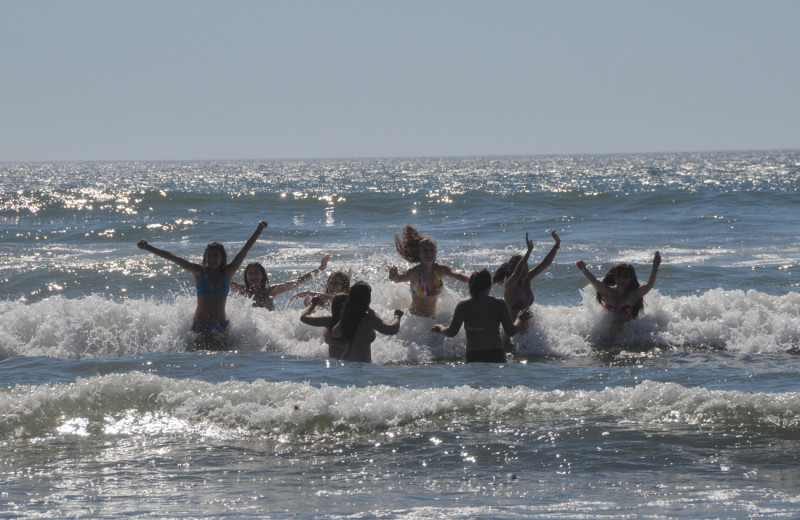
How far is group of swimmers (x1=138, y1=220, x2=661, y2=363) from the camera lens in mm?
8375

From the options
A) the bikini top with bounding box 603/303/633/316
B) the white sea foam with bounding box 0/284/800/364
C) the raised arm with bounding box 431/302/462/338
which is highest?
the raised arm with bounding box 431/302/462/338

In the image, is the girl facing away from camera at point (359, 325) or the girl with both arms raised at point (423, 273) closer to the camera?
the girl facing away from camera at point (359, 325)

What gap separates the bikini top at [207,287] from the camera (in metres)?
9.44

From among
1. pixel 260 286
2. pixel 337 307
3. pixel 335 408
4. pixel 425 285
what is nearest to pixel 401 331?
pixel 425 285

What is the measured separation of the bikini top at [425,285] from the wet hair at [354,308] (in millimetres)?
2097

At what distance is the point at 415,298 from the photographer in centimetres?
1050

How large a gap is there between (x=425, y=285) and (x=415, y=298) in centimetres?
25

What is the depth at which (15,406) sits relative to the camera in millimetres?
6887

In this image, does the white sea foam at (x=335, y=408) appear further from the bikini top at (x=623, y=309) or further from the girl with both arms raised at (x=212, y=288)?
the bikini top at (x=623, y=309)

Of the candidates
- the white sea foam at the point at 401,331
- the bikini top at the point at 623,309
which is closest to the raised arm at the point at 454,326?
the white sea foam at the point at 401,331

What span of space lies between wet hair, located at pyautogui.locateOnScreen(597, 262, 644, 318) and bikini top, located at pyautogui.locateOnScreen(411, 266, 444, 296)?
2047 mm

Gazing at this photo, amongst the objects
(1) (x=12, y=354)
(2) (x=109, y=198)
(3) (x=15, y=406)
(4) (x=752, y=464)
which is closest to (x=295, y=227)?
(2) (x=109, y=198)

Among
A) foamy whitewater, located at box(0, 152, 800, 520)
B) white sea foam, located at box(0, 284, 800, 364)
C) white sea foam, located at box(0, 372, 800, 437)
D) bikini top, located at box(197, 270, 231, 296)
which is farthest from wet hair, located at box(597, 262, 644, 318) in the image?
bikini top, located at box(197, 270, 231, 296)

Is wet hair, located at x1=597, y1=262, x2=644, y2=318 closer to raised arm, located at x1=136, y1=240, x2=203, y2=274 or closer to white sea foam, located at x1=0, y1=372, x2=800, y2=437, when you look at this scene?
white sea foam, located at x1=0, y1=372, x2=800, y2=437
